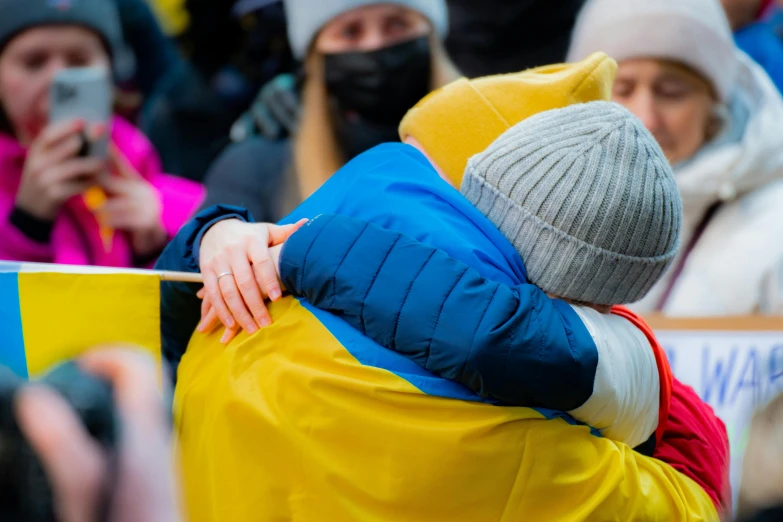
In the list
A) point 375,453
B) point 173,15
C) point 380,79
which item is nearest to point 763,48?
point 380,79

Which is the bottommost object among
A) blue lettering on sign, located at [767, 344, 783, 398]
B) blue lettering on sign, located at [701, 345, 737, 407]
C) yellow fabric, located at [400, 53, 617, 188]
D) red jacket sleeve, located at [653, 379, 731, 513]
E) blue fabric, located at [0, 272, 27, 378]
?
blue lettering on sign, located at [701, 345, 737, 407]

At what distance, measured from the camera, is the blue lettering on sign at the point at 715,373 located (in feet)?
8.43

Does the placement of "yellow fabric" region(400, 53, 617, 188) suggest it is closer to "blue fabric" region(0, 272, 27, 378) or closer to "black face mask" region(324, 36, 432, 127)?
"blue fabric" region(0, 272, 27, 378)

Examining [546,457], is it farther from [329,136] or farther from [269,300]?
[329,136]

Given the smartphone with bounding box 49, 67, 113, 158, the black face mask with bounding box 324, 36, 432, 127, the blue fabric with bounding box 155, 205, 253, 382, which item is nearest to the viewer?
the blue fabric with bounding box 155, 205, 253, 382

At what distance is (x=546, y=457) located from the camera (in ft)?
4.98

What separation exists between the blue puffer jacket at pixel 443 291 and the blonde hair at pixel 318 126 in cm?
135

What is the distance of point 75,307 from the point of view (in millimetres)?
1748

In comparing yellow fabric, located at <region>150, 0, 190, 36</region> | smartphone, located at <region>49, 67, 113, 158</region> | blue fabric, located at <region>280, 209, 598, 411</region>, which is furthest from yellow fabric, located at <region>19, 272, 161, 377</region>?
yellow fabric, located at <region>150, 0, 190, 36</region>

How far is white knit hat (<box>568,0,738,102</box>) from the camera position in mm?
2893

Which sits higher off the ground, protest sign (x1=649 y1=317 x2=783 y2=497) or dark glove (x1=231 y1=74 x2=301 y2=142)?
dark glove (x1=231 y1=74 x2=301 y2=142)

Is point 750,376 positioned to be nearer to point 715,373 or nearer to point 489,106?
point 715,373

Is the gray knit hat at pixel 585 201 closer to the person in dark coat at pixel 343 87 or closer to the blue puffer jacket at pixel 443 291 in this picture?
the blue puffer jacket at pixel 443 291

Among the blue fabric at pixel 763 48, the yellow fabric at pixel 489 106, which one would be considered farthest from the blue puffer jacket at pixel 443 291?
the blue fabric at pixel 763 48
